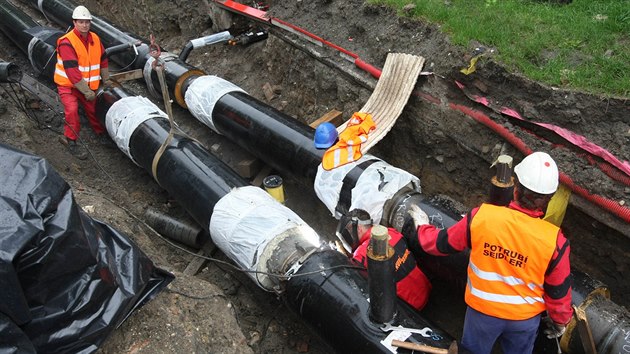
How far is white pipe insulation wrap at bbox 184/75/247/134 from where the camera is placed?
6.35 metres

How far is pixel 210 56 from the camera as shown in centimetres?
852

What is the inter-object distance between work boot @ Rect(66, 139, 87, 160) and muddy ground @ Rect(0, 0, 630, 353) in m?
0.12

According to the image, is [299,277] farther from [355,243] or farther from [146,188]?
[146,188]

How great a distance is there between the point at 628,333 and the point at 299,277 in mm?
2373

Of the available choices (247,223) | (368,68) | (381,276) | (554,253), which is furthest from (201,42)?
(554,253)

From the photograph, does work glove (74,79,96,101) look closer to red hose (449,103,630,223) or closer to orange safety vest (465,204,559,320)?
red hose (449,103,630,223)

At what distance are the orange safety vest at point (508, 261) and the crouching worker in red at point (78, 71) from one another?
576cm

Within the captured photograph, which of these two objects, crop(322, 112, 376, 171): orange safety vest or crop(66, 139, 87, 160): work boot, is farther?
crop(66, 139, 87, 160): work boot

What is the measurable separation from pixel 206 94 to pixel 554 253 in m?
4.77

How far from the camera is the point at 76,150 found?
704cm

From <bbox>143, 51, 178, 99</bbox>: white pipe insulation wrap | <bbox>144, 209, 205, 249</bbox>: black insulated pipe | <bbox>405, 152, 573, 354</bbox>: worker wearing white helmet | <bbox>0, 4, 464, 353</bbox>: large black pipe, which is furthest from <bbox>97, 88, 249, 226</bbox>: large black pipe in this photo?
<bbox>405, 152, 573, 354</bbox>: worker wearing white helmet

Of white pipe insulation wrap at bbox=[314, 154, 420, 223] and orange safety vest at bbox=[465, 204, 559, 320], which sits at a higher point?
orange safety vest at bbox=[465, 204, 559, 320]

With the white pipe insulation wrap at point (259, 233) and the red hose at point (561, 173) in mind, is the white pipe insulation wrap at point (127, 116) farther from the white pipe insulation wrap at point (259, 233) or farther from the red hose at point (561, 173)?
the red hose at point (561, 173)

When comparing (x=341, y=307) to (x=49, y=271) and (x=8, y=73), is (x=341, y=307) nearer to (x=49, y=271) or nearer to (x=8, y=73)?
(x=49, y=271)
